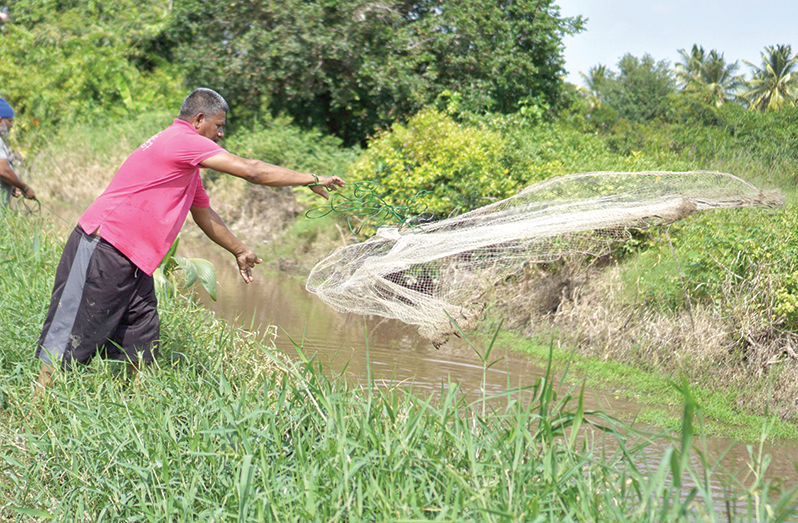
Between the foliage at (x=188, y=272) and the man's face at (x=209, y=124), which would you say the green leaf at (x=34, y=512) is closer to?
the man's face at (x=209, y=124)

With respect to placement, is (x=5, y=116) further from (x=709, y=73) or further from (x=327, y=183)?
(x=709, y=73)

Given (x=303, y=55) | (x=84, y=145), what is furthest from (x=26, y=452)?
(x=84, y=145)

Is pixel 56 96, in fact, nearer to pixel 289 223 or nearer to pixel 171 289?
pixel 289 223

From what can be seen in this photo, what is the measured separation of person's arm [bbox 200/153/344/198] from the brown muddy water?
3.31 feet

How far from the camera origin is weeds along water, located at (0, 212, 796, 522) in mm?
2613

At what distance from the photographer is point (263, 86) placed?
48.8ft

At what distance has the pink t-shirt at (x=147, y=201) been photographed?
4.02 m

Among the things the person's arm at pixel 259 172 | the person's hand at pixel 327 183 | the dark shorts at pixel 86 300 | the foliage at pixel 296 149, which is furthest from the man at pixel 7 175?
the foliage at pixel 296 149

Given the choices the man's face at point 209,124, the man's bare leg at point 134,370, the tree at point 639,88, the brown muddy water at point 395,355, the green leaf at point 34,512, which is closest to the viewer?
the green leaf at point 34,512

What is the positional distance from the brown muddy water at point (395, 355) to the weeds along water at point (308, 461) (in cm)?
118

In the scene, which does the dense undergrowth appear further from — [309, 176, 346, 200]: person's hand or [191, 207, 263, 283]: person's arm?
[309, 176, 346, 200]: person's hand

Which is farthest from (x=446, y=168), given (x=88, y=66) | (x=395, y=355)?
(x=88, y=66)

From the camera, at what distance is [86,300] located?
159 inches

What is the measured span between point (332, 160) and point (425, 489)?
11.6 m
